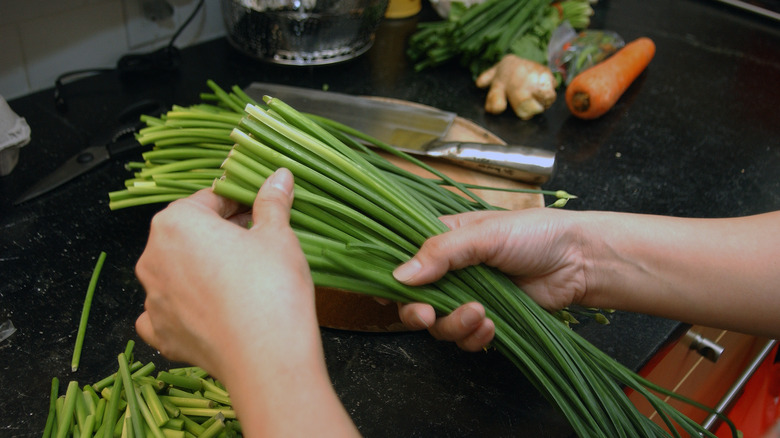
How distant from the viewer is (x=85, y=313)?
1.02 metres

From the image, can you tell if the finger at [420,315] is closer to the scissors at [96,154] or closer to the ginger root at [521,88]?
the scissors at [96,154]

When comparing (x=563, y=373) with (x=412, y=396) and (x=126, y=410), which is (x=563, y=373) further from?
(x=126, y=410)

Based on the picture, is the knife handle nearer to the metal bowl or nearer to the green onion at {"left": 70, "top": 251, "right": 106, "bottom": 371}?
the metal bowl

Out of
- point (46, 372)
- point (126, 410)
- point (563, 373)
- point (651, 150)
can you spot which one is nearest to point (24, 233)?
point (46, 372)

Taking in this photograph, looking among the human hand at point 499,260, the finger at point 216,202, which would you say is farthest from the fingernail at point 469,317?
the finger at point 216,202

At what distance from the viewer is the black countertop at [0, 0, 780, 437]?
0.97 metres

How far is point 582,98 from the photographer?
169 centimetres

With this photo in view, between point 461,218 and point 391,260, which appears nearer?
point 391,260

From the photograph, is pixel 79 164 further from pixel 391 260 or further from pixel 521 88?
pixel 521 88

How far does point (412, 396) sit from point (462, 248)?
0.90ft

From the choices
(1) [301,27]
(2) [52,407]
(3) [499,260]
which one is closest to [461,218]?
(3) [499,260]

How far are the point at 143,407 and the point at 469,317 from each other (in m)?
0.49

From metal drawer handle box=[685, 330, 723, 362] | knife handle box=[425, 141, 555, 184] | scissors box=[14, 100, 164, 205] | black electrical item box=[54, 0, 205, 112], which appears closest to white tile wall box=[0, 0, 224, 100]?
black electrical item box=[54, 0, 205, 112]

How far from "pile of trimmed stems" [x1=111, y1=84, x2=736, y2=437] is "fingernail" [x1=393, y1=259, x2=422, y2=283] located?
15 millimetres
